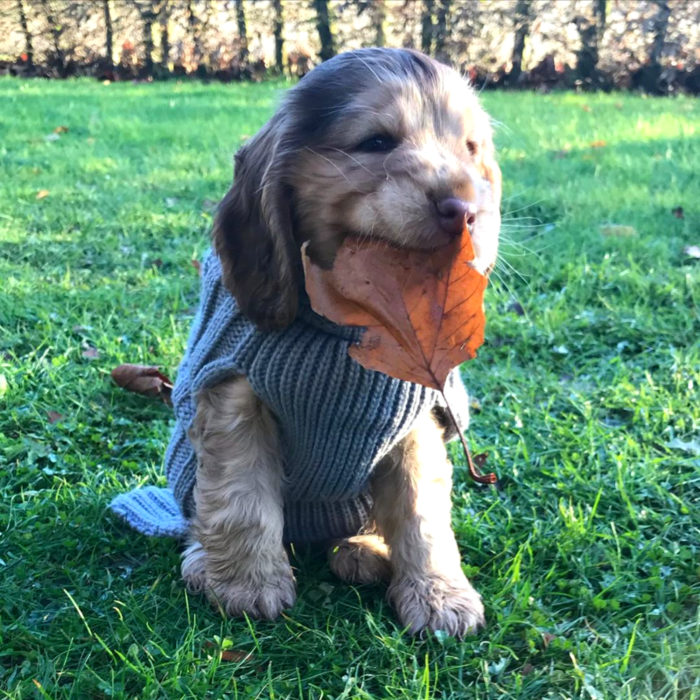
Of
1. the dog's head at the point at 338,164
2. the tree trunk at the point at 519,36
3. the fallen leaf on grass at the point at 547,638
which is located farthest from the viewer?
the tree trunk at the point at 519,36

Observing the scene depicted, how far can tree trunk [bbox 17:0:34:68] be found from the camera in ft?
50.9

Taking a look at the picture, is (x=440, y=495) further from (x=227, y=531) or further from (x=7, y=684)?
(x=7, y=684)

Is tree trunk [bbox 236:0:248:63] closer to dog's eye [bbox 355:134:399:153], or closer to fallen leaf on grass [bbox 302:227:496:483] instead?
dog's eye [bbox 355:134:399:153]

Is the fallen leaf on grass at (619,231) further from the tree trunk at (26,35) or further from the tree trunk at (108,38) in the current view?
the tree trunk at (26,35)

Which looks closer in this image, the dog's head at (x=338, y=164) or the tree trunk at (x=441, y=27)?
the dog's head at (x=338, y=164)

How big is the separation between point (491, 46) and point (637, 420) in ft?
43.9

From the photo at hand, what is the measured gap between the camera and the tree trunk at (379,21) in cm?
1515

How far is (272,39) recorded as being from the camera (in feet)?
51.9

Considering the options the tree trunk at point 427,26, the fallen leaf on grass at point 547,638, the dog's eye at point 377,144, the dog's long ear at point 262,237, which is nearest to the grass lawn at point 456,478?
the fallen leaf on grass at point 547,638

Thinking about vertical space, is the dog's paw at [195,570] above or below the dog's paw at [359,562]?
above

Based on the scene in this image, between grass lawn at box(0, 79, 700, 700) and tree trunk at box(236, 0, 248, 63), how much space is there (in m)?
9.87

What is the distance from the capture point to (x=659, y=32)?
14.5 m

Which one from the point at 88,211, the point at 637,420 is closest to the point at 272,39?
the point at 88,211

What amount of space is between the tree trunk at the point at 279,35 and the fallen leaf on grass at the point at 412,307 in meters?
14.8
